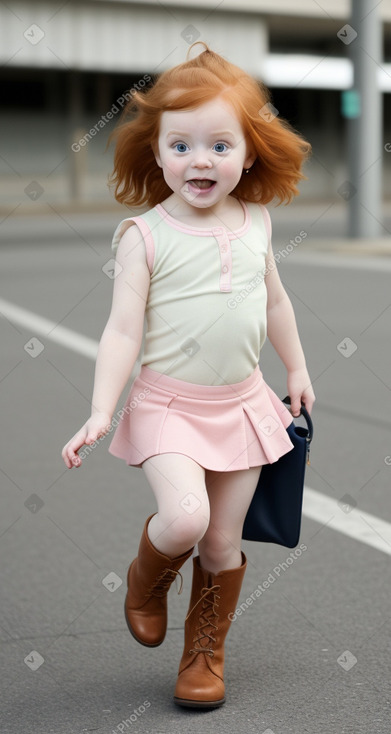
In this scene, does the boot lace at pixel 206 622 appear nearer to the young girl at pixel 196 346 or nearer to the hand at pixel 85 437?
the young girl at pixel 196 346

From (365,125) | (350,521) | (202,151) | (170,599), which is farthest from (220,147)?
(365,125)

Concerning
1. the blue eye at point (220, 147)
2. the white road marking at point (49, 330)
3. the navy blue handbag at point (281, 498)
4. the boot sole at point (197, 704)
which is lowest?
the white road marking at point (49, 330)

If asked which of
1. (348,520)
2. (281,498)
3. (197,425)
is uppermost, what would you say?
(197,425)

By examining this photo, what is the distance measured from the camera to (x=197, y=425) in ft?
11.1

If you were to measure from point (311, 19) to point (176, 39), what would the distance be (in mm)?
4403

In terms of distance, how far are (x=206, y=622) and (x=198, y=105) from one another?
138cm


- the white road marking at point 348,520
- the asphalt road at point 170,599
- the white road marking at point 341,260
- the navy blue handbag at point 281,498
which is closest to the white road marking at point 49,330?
the asphalt road at point 170,599

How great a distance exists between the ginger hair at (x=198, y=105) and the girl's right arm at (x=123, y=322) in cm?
22

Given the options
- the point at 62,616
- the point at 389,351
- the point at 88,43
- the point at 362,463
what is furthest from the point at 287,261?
the point at 88,43

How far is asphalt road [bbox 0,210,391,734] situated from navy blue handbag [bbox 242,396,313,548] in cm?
42

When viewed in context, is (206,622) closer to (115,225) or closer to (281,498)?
(281,498)

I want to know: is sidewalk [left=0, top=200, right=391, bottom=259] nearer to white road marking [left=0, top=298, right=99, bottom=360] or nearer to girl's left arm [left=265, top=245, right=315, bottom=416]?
white road marking [left=0, top=298, right=99, bottom=360]

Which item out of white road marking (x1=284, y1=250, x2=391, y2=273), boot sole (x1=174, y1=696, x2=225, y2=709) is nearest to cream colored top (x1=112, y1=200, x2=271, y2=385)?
boot sole (x1=174, y1=696, x2=225, y2=709)

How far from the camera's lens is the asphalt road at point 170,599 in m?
3.49
